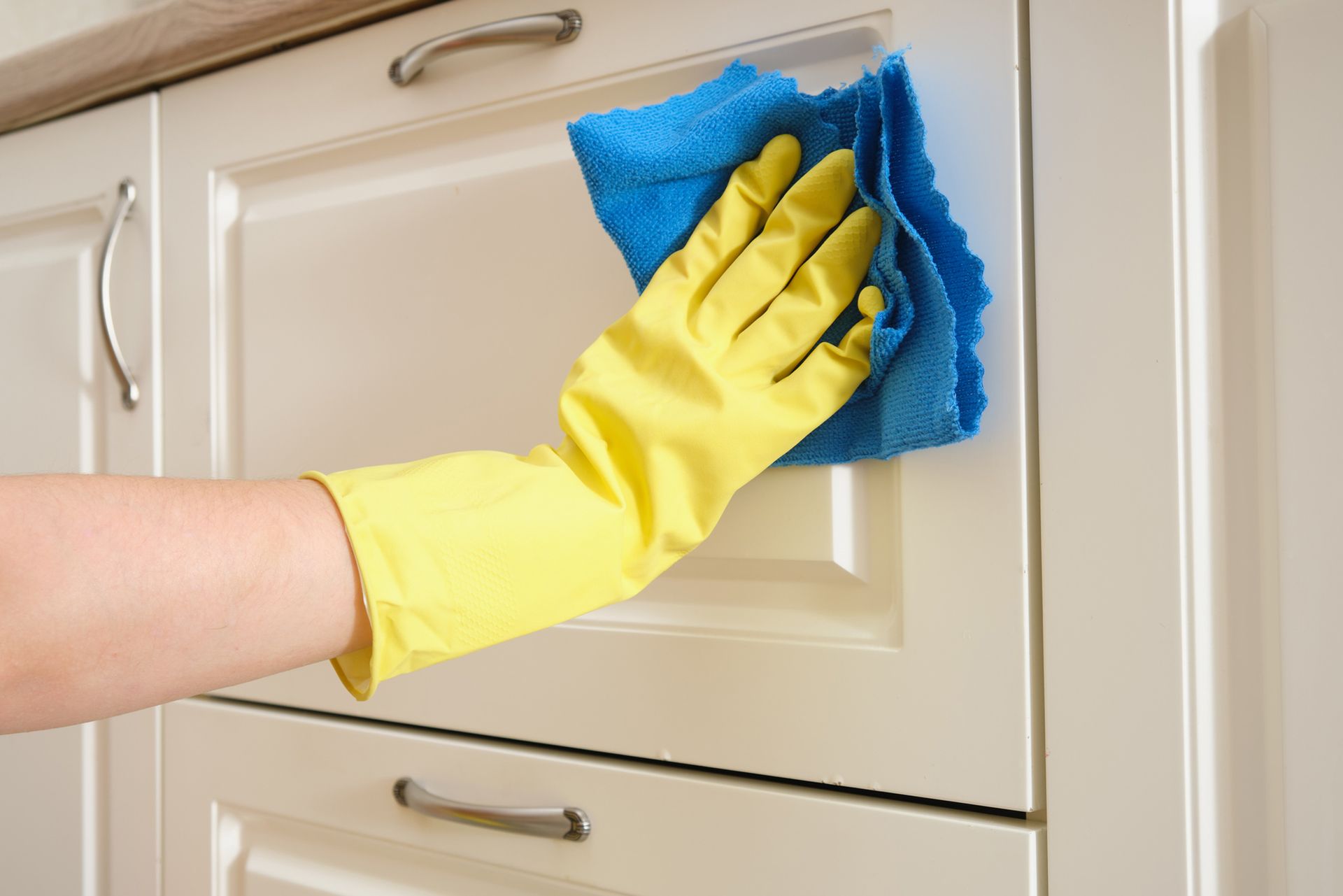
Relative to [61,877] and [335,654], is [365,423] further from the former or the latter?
[61,877]

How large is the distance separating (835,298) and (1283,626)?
9.0 inches

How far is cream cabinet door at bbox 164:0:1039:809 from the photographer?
1.42ft

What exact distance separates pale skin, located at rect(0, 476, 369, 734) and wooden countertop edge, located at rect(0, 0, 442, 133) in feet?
1.31

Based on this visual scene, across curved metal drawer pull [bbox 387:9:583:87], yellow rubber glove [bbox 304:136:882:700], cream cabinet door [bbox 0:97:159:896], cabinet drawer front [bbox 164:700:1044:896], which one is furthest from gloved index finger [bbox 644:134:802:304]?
cream cabinet door [bbox 0:97:159:896]

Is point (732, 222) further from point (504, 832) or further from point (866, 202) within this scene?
point (504, 832)

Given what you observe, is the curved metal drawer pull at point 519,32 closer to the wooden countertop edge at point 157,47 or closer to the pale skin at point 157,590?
the wooden countertop edge at point 157,47

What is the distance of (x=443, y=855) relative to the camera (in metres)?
0.57

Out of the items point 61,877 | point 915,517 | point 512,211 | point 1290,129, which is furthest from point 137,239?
point 1290,129

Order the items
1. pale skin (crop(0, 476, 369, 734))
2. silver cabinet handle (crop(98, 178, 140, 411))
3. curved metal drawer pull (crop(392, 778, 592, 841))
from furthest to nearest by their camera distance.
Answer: silver cabinet handle (crop(98, 178, 140, 411)) < curved metal drawer pull (crop(392, 778, 592, 841)) < pale skin (crop(0, 476, 369, 734))

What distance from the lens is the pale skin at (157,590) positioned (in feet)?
0.91

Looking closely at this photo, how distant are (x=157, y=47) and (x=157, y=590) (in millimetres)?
523

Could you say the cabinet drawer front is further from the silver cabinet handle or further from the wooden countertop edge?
the wooden countertop edge

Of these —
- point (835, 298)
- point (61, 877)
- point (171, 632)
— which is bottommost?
point (61, 877)

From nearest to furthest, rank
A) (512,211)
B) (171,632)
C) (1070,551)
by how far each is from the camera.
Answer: (171,632) < (1070,551) < (512,211)
